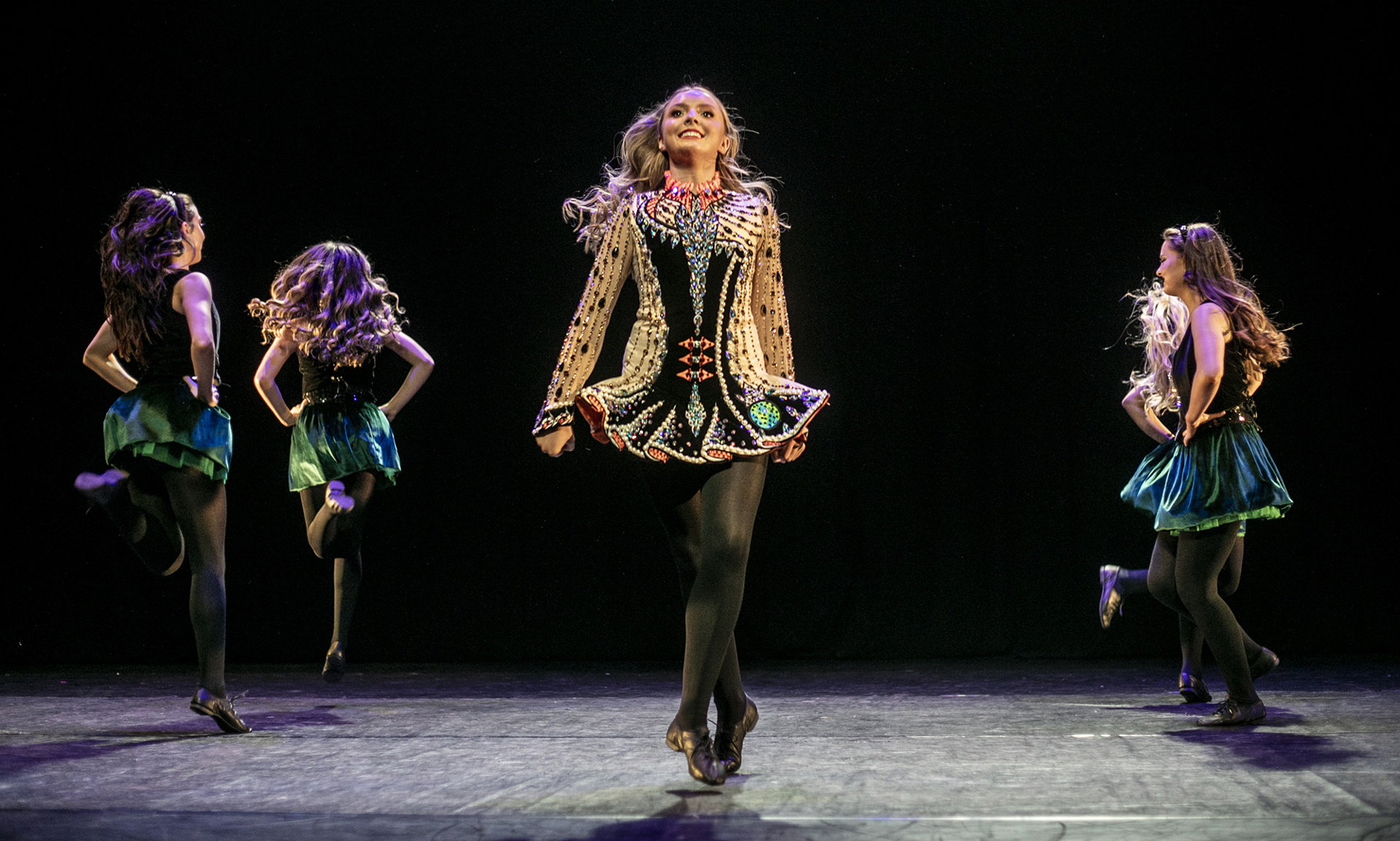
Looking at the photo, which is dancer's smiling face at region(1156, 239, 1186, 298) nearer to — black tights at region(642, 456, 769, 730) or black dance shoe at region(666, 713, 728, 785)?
black tights at region(642, 456, 769, 730)

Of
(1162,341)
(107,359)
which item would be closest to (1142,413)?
(1162,341)

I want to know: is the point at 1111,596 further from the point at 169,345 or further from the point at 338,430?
the point at 169,345

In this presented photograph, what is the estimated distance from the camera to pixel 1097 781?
2572 millimetres

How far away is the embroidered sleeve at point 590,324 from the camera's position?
2531 millimetres

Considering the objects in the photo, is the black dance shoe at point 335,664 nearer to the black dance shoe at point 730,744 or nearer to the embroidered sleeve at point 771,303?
the black dance shoe at point 730,744

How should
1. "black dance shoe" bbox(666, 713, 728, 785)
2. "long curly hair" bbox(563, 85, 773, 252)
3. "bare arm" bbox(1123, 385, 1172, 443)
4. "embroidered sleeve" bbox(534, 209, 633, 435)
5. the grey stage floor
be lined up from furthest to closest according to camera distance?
"bare arm" bbox(1123, 385, 1172, 443) < "long curly hair" bbox(563, 85, 773, 252) < "embroidered sleeve" bbox(534, 209, 633, 435) < "black dance shoe" bbox(666, 713, 728, 785) < the grey stage floor

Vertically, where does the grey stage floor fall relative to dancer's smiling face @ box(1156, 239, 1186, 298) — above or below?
below

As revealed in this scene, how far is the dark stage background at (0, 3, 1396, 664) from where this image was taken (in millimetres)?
5199

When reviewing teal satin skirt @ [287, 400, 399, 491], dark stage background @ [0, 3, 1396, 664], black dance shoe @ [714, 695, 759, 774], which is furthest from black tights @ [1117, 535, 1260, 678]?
teal satin skirt @ [287, 400, 399, 491]

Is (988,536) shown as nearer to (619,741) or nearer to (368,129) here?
(619,741)

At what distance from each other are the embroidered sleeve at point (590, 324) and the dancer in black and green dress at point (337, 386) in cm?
186

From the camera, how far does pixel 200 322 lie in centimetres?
337

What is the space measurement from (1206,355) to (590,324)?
182cm

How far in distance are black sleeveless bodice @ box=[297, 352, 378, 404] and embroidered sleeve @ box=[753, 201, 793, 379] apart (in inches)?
85.8
